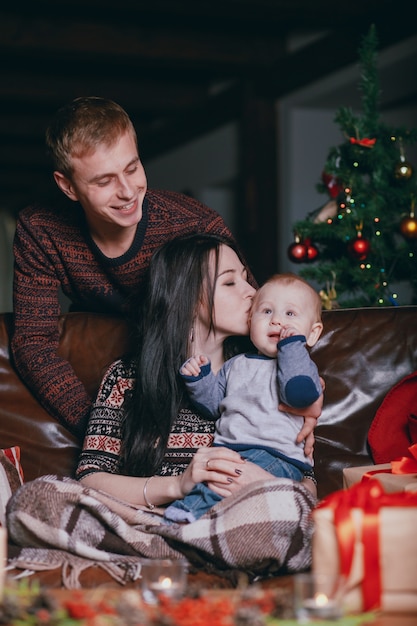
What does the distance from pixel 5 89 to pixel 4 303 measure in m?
1.93

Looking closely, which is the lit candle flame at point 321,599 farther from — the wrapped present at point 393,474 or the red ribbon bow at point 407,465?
the red ribbon bow at point 407,465

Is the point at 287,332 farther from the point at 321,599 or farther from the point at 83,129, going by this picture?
the point at 321,599

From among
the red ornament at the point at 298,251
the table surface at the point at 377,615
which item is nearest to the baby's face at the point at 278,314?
the table surface at the point at 377,615

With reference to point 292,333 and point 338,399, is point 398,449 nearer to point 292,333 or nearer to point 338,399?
point 338,399

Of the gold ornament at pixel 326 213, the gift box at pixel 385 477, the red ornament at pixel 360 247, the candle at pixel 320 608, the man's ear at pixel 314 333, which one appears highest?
the gold ornament at pixel 326 213

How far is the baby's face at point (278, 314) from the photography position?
2.09 meters

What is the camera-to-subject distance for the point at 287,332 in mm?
2059

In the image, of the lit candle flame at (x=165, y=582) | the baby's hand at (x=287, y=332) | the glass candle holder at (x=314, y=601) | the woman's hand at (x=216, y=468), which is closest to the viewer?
the glass candle holder at (x=314, y=601)

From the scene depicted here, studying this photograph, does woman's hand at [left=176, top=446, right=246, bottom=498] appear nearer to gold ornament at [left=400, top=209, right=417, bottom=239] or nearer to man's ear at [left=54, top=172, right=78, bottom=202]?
man's ear at [left=54, top=172, right=78, bottom=202]

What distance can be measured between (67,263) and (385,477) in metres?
1.09

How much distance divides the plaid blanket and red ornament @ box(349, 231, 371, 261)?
146 cm

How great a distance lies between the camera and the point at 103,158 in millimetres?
2277

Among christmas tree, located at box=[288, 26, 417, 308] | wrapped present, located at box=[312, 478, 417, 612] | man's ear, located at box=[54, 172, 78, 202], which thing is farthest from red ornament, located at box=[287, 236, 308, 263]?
wrapped present, located at box=[312, 478, 417, 612]

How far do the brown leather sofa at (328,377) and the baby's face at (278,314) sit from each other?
0.42 m
